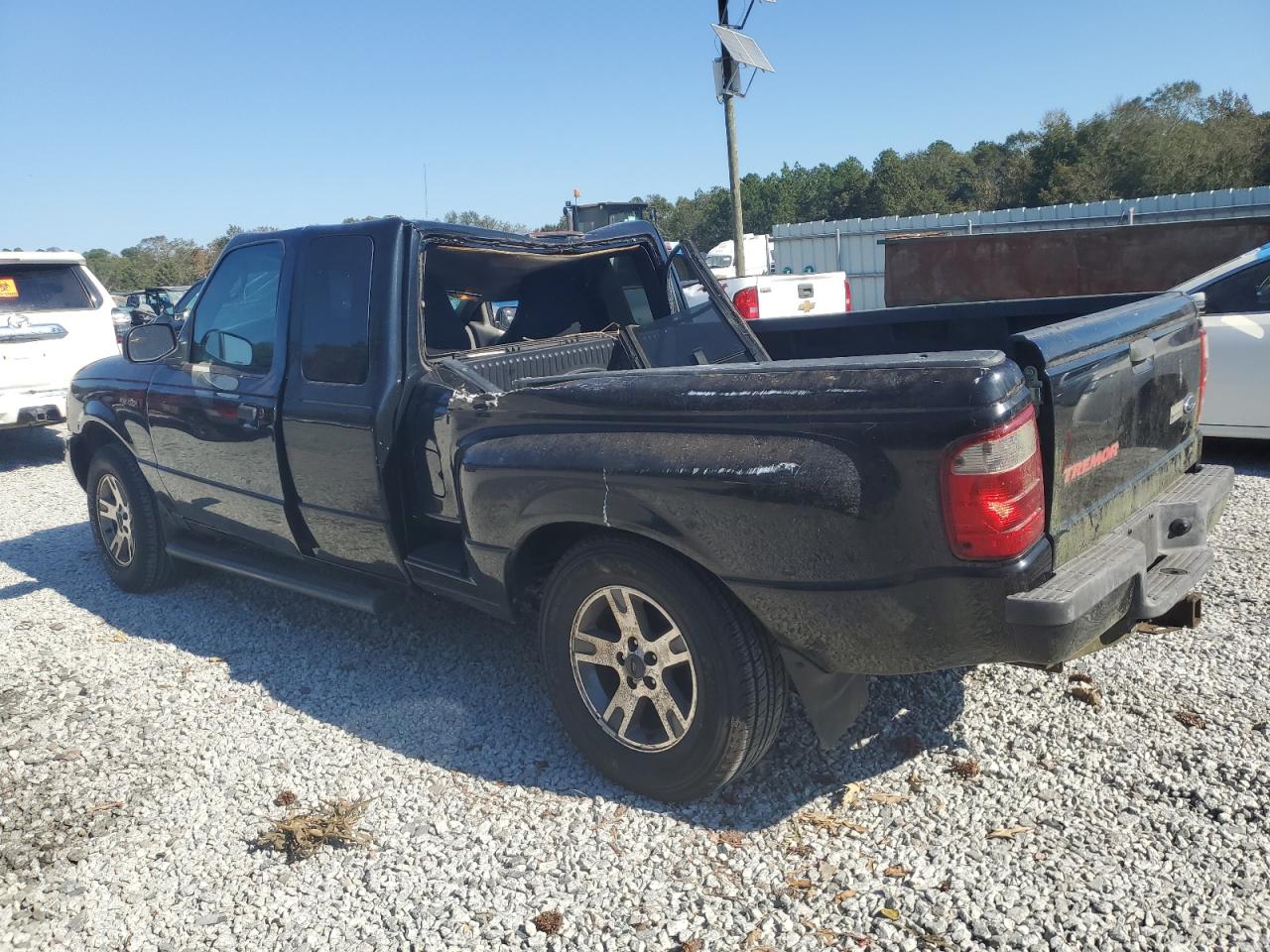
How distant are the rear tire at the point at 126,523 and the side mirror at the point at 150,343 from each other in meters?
0.78

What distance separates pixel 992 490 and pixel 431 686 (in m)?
2.64

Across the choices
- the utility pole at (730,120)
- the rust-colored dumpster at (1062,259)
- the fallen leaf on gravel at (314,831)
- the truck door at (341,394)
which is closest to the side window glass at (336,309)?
the truck door at (341,394)

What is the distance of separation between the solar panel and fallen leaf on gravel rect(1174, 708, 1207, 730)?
13.0 metres

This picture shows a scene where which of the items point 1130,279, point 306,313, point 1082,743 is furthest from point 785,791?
point 1130,279

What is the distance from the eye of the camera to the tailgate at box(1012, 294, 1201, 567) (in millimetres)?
2576

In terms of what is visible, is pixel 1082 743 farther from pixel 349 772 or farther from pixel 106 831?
pixel 106 831

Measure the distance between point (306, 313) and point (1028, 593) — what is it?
3125 millimetres

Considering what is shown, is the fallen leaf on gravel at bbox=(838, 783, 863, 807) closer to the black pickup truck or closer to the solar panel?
the black pickup truck

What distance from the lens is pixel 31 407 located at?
9.63m

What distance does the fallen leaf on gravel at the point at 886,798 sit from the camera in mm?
3062

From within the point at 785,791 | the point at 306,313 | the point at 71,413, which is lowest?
the point at 785,791

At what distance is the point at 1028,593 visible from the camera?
2.46 metres

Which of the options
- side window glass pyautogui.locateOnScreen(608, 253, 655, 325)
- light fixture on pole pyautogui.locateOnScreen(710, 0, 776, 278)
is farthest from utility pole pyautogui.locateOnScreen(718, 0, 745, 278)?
side window glass pyautogui.locateOnScreen(608, 253, 655, 325)

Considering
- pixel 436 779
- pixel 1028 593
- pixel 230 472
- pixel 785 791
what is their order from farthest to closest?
pixel 230 472, pixel 436 779, pixel 785 791, pixel 1028 593
